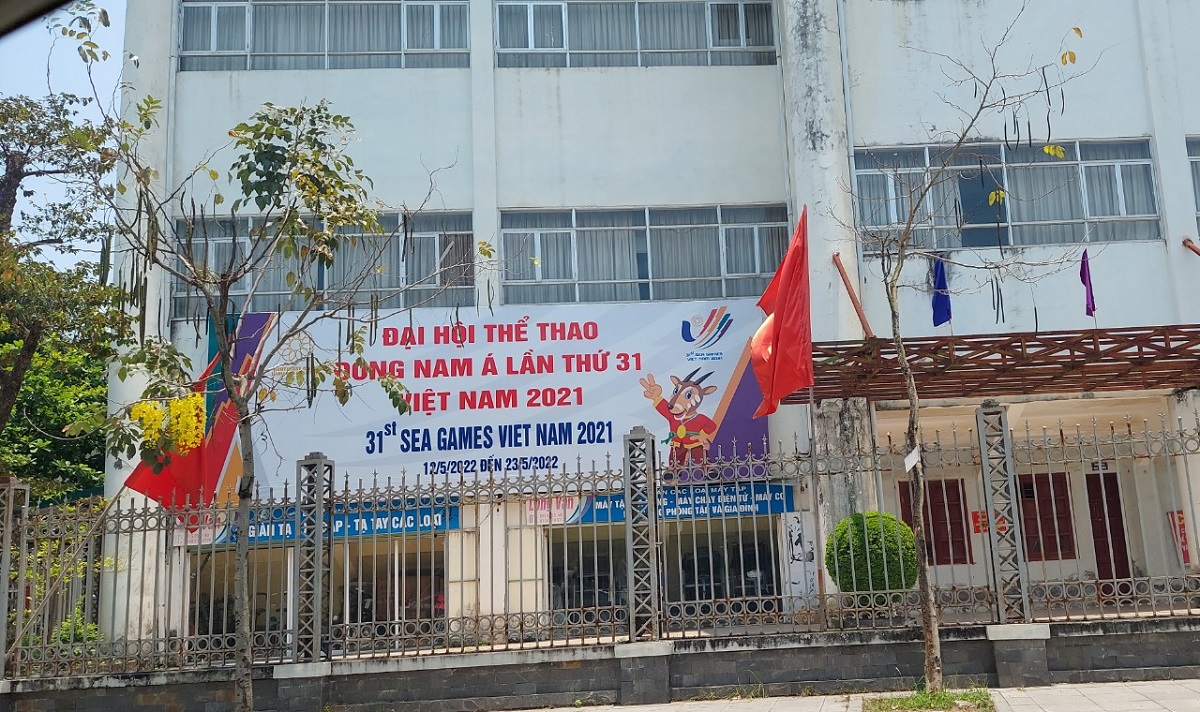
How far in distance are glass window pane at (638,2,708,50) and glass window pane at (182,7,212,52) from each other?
21.5 ft

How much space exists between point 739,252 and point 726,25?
12.0 feet

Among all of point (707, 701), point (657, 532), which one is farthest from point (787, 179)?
point (707, 701)

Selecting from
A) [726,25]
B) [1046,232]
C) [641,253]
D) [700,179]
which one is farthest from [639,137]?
[1046,232]

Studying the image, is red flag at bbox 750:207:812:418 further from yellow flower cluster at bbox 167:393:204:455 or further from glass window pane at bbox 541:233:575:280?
yellow flower cluster at bbox 167:393:204:455

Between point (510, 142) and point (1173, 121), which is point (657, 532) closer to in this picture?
point (510, 142)

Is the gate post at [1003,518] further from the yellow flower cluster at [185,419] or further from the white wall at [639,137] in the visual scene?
the yellow flower cluster at [185,419]

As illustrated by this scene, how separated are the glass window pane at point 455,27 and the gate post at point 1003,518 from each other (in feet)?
32.6

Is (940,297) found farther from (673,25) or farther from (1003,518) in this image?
(673,25)

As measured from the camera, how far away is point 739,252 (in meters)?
16.2

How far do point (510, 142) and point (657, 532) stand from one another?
7526 mm

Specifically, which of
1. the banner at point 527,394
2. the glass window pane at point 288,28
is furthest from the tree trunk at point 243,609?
the glass window pane at point 288,28

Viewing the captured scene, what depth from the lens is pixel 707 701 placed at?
10.2 meters

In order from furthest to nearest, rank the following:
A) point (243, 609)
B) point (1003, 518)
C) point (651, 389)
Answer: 1. point (651, 389)
2. point (1003, 518)
3. point (243, 609)

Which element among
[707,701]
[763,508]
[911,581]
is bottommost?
[707,701]
